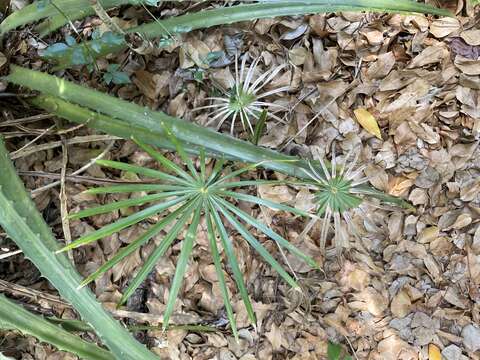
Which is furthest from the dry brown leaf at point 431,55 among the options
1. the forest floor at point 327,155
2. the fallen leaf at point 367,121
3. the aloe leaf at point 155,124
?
the aloe leaf at point 155,124

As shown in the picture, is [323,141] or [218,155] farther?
[323,141]

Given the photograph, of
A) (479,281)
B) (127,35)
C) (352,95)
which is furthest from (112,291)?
(479,281)

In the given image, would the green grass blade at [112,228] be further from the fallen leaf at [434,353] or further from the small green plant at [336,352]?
the fallen leaf at [434,353]

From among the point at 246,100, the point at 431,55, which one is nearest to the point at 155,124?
the point at 246,100

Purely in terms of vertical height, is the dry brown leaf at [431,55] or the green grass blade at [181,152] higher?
the green grass blade at [181,152]

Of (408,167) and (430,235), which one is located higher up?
(408,167)

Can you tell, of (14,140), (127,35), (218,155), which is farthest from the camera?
(14,140)

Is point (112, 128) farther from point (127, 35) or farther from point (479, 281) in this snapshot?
point (479, 281)

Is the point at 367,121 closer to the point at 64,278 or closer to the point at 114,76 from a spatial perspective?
the point at 114,76
